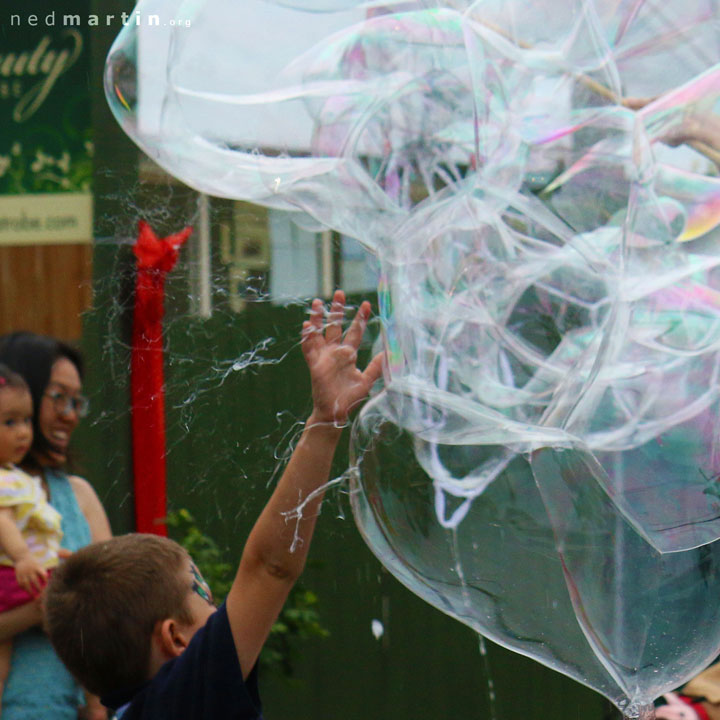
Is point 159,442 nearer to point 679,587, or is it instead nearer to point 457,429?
point 457,429

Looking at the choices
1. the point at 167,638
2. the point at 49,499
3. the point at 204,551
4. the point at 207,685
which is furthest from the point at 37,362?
the point at 207,685

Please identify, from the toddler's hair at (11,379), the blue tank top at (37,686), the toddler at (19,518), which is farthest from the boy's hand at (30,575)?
the toddler's hair at (11,379)

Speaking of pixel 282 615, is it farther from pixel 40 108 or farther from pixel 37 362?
pixel 40 108

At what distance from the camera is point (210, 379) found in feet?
6.02

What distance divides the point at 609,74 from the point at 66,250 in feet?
5.17

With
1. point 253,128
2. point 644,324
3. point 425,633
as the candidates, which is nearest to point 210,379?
point 253,128

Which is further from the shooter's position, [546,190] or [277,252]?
[277,252]

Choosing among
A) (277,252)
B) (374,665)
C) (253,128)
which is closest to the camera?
(253,128)

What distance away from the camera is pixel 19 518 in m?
2.08

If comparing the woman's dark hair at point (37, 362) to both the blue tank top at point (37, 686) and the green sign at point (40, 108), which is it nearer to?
the blue tank top at point (37, 686)

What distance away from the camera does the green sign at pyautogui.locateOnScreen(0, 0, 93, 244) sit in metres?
Result: 2.94

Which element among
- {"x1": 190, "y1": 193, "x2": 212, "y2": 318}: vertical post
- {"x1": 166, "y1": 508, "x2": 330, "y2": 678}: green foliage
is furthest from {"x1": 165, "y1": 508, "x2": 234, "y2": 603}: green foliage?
{"x1": 190, "y1": 193, "x2": 212, "y2": 318}: vertical post

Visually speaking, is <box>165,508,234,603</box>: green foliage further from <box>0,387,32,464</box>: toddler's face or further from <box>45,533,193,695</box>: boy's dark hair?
<box>45,533,193,695</box>: boy's dark hair

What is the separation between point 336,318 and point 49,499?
2.72 ft
